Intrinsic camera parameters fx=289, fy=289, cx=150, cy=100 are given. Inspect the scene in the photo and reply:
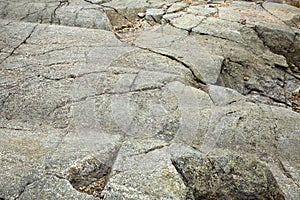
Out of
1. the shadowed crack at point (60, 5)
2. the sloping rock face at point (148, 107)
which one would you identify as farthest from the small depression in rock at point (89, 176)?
the shadowed crack at point (60, 5)

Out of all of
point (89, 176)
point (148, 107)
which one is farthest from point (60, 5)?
point (89, 176)

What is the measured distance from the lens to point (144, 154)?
204 cm

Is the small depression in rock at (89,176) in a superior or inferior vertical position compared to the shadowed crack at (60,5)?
superior

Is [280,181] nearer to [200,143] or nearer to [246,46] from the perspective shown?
[200,143]

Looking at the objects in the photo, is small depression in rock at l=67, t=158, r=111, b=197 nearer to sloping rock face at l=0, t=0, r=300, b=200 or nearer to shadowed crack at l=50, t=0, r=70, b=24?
sloping rock face at l=0, t=0, r=300, b=200

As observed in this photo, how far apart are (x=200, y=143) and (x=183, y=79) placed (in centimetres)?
85

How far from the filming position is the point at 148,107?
8.14 feet

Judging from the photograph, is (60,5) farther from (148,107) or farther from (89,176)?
(89,176)

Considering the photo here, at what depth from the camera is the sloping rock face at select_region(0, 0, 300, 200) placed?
1.92 metres

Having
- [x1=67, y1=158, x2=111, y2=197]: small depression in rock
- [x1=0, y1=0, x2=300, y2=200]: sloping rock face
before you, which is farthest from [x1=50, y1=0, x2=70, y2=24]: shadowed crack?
[x1=67, y1=158, x2=111, y2=197]: small depression in rock

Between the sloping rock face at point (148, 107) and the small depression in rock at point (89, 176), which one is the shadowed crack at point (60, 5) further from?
the small depression in rock at point (89, 176)

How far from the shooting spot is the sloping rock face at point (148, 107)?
192 cm

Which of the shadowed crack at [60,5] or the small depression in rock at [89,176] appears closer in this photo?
the small depression in rock at [89,176]

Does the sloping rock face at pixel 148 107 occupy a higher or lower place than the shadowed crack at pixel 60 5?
higher
